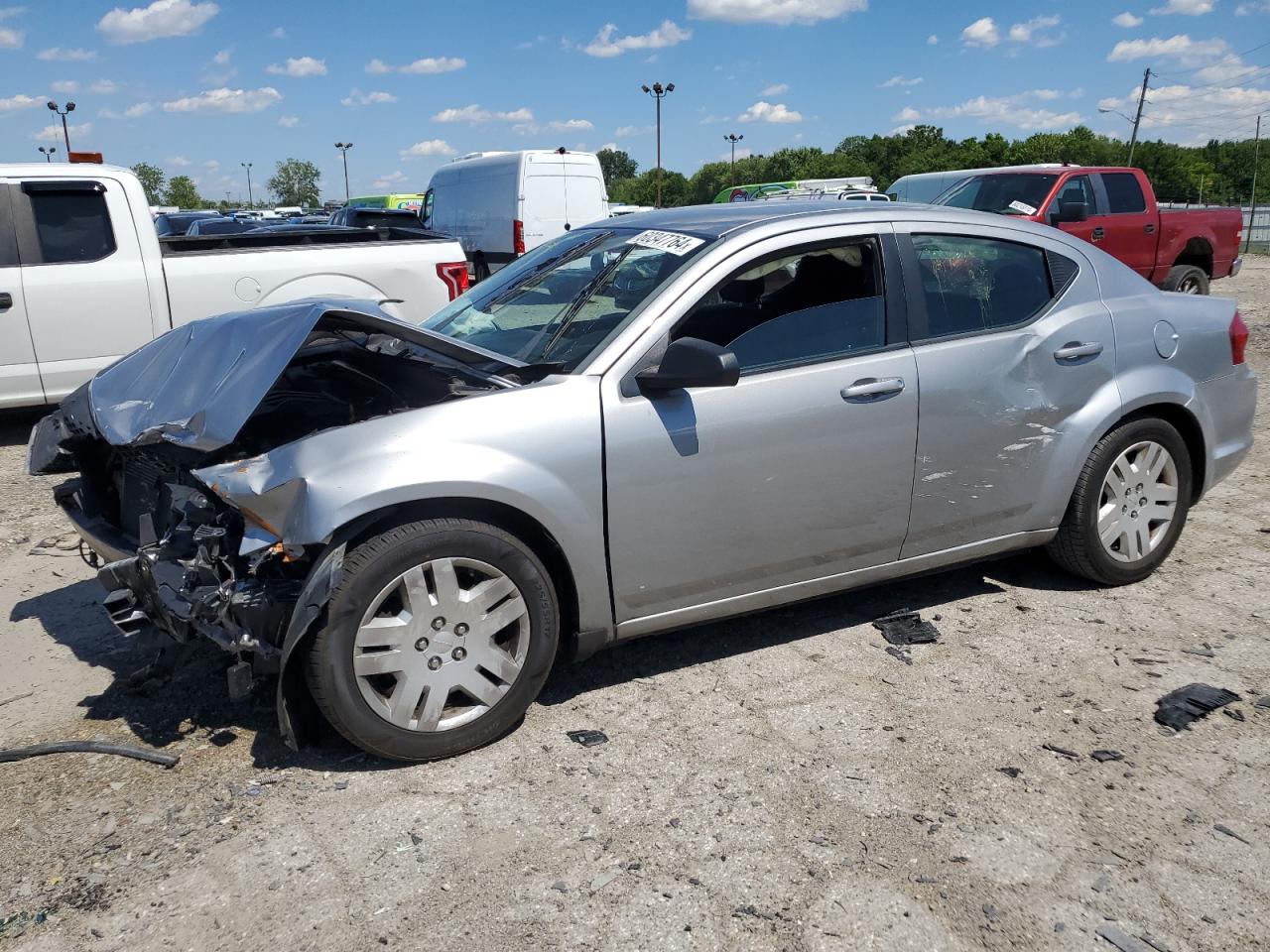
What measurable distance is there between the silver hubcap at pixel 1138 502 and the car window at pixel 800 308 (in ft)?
4.72

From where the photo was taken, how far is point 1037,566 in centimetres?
509

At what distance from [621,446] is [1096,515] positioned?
92.7 inches

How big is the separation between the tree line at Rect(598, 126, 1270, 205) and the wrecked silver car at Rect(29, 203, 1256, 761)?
167ft

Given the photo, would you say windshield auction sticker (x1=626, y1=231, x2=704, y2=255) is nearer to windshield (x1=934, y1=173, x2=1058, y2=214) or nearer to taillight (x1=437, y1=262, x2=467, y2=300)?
taillight (x1=437, y1=262, x2=467, y2=300)

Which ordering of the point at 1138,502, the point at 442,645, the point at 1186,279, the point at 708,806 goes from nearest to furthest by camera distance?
1. the point at 708,806
2. the point at 442,645
3. the point at 1138,502
4. the point at 1186,279

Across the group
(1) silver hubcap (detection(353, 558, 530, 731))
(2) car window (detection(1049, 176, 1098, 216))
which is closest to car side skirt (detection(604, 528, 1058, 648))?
(1) silver hubcap (detection(353, 558, 530, 731))

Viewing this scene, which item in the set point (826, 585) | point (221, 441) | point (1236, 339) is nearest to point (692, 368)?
point (826, 585)

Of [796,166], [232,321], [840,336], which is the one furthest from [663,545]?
[796,166]

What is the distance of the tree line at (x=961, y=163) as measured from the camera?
5869 centimetres

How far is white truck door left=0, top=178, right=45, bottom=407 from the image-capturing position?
752 cm

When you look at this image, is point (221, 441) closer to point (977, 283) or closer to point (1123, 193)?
point (977, 283)

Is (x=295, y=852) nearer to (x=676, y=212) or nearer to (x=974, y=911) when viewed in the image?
(x=974, y=911)

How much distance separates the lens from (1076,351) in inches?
171

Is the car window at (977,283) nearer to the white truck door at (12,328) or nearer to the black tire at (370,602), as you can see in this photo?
the black tire at (370,602)
